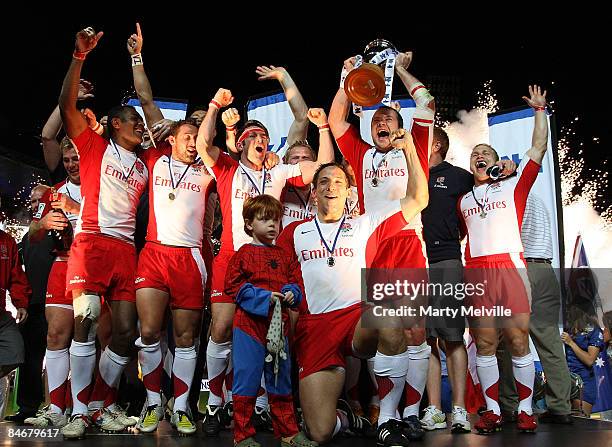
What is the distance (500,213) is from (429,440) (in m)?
1.75

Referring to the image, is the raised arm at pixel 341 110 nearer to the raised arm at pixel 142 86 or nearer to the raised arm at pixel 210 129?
the raised arm at pixel 210 129

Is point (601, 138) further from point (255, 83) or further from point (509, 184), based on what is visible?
point (509, 184)

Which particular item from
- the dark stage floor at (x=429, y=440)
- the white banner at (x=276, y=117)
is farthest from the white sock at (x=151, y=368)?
the white banner at (x=276, y=117)

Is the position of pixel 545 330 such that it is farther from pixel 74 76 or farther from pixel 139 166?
pixel 74 76

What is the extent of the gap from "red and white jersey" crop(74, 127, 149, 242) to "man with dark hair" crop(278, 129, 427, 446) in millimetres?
1194

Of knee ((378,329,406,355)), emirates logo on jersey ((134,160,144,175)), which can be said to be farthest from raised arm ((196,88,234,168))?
knee ((378,329,406,355))

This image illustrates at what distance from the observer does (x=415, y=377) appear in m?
4.81

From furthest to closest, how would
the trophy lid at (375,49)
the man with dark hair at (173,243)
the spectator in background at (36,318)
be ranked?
the spectator in background at (36,318), the trophy lid at (375,49), the man with dark hair at (173,243)

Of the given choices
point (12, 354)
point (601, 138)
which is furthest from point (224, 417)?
point (601, 138)

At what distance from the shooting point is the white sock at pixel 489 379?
4.92 metres

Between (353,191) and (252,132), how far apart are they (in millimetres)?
951

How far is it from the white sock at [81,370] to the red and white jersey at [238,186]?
1.17m

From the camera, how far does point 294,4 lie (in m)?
9.59

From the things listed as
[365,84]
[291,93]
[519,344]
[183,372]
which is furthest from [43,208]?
[519,344]
